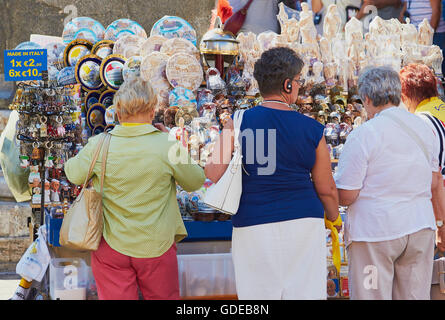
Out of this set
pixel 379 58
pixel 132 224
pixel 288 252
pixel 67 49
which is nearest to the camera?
pixel 288 252

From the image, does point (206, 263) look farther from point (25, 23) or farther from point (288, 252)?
point (25, 23)

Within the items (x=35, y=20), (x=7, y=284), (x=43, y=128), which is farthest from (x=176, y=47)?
(x=35, y=20)

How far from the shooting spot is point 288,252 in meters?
2.20

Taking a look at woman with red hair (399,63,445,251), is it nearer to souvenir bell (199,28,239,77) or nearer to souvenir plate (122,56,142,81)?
souvenir bell (199,28,239,77)

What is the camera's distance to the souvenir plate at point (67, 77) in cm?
391

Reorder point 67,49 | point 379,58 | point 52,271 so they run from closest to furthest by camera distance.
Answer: point 52,271
point 67,49
point 379,58

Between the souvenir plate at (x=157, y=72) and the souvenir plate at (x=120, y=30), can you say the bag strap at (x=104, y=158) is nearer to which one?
the souvenir plate at (x=157, y=72)

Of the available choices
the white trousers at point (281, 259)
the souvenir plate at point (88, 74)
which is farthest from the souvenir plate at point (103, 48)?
the white trousers at point (281, 259)

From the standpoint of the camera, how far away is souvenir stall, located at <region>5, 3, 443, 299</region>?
10.3 feet

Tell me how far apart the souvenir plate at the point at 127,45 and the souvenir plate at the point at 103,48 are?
8cm

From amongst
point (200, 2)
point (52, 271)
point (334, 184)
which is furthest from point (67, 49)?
point (200, 2)

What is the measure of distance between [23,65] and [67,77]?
0.39m

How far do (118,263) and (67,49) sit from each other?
7.06 feet

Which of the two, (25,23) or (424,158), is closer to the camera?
(424,158)
